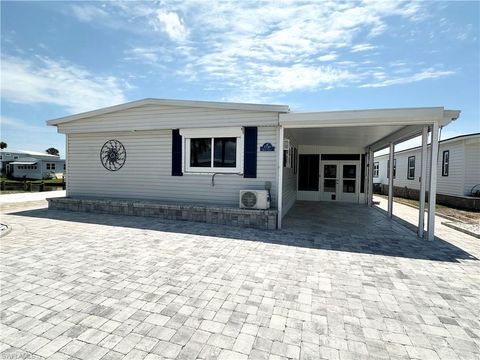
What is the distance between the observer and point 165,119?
755 cm

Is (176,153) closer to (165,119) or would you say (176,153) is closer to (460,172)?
(165,119)

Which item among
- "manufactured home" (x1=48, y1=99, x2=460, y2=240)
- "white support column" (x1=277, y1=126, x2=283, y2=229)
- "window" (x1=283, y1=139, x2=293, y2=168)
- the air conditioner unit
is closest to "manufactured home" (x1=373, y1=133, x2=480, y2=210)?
"manufactured home" (x1=48, y1=99, x2=460, y2=240)

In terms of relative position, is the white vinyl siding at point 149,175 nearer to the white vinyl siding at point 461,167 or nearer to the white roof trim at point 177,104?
the white roof trim at point 177,104

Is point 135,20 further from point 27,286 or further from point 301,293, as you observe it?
point 301,293

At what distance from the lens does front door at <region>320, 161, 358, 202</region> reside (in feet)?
39.5

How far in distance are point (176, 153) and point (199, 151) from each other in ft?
2.39

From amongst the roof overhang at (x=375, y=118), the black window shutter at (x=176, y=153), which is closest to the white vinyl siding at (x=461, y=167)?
the roof overhang at (x=375, y=118)

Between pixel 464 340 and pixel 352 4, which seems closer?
pixel 464 340

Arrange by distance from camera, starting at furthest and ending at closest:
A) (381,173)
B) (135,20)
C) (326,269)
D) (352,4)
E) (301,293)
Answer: (381,173) → (135,20) → (352,4) → (326,269) → (301,293)

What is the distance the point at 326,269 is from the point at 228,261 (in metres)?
1.52

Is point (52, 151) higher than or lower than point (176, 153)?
higher

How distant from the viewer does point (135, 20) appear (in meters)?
6.84

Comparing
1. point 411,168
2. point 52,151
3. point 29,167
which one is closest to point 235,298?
point 411,168

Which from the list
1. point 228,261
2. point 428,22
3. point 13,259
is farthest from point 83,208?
point 428,22
